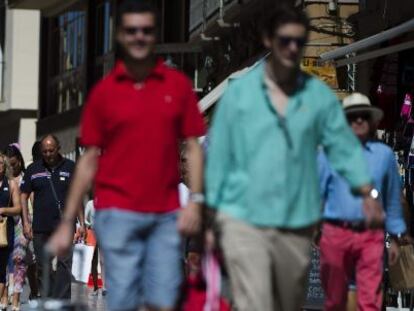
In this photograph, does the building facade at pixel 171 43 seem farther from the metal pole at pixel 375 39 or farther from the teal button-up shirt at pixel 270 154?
the teal button-up shirt at pixel 270 154

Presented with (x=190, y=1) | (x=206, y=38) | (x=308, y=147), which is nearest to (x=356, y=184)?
(x=308, y=147)

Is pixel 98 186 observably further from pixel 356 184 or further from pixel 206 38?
pixel 206 38

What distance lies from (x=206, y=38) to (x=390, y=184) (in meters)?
21.3

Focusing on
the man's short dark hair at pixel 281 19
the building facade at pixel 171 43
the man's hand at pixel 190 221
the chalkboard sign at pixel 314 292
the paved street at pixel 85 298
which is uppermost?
the building facade at pixel 171 43

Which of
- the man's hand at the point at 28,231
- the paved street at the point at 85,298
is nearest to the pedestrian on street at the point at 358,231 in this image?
the man's hand at the point at 28,231

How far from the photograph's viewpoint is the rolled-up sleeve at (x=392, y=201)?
10523mm

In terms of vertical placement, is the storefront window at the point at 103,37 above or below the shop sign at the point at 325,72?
above

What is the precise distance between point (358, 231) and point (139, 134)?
9.59 ft

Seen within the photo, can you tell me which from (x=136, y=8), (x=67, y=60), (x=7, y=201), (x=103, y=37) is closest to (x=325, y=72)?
(x=7, y=201)

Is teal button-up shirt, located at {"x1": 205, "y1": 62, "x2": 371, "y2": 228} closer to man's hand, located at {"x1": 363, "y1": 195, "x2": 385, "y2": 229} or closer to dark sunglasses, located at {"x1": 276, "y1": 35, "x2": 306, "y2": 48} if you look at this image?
man's hand, located at {"x1": 363, "y1": 195, "x2": 385, "y2": 229}

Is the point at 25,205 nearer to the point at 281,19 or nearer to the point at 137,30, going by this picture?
the point at 137,30

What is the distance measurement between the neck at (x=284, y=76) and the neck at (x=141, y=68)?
66 cm

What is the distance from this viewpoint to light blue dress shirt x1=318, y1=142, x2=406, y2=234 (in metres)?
10.6

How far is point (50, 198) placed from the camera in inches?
646
